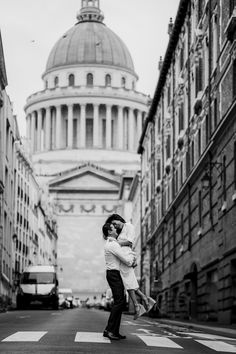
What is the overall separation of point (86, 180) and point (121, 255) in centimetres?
15523

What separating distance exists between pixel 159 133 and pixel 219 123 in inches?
1295

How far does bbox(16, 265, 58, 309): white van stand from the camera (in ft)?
195

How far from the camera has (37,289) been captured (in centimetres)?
5997

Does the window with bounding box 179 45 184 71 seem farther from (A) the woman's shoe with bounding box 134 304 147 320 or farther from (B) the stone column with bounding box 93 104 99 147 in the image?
(B) the stone column with bounding box 93 104 99 147

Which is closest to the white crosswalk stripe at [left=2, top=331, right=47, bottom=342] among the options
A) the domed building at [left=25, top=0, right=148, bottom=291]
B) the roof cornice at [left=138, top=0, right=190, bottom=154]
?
the roof cornice at [left=138, top=0, right=190, bottom=154]

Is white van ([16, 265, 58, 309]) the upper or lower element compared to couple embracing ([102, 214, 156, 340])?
upper

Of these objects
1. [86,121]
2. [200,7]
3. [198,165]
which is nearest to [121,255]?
[198,165]

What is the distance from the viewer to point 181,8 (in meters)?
48.4

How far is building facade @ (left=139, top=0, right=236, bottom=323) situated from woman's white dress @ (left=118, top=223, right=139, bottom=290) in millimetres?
15179

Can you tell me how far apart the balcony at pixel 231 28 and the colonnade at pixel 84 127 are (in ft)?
473

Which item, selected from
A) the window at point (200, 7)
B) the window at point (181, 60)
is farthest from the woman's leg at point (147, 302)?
the window at point (181, 60)

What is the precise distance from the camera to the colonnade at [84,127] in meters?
178

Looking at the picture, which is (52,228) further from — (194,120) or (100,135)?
(194,120)

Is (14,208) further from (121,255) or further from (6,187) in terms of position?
(121,255)
